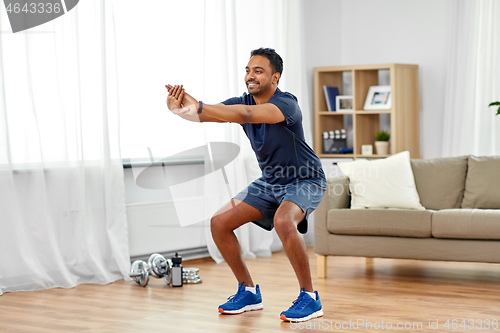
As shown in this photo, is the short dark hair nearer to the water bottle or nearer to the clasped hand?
the clasped hand

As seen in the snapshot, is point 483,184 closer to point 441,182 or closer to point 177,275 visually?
point 441,182

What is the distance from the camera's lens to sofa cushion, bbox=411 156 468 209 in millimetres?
4133

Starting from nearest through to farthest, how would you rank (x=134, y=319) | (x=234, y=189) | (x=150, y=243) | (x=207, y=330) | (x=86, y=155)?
(x=207, y=330) < (x=134, y=319) < (x=86, y=155) < (x=150, y=243) < (x=234, y=189)

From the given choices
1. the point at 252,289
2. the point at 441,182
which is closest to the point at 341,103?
the point at 441,182

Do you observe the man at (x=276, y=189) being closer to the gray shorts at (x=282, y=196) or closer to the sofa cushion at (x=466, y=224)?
the gray shorts at (x=282, y=196)

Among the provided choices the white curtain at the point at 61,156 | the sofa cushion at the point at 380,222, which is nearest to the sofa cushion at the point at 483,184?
the sofa cushion at the point at 380,222

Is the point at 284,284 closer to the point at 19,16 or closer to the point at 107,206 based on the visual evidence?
the point at 107,206

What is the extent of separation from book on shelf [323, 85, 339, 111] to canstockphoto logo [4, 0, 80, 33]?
2.52 metres

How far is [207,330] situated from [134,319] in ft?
1.41

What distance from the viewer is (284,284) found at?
12.3 feet

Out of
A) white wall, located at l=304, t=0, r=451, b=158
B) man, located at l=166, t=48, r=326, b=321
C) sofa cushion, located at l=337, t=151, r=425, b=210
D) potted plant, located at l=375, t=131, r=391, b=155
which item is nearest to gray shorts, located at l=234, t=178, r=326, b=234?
man, located at l=166, t=48, r=326, b=321

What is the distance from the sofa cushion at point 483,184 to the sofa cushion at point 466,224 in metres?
0.44

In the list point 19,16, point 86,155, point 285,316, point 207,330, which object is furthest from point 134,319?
point 19,16

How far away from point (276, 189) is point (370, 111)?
271 cm
